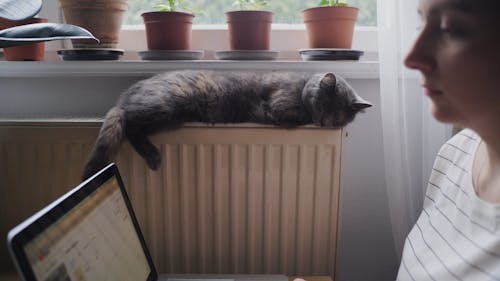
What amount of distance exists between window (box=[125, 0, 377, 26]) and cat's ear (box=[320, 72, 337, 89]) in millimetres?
320

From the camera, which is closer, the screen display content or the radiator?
the screen display content

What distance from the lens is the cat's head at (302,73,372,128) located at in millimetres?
1057

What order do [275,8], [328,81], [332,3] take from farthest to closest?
[275,8]
[332,3]
[328,81]

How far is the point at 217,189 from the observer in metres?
1.01

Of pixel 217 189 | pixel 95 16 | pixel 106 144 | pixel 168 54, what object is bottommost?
pixel 217 189

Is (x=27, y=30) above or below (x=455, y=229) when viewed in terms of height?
above

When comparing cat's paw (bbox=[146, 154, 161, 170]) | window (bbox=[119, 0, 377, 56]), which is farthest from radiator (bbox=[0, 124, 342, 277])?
window (bbox=[119, 0, 377, 56])

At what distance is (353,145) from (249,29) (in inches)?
19.2

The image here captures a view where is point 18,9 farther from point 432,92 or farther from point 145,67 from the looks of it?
point 432,92

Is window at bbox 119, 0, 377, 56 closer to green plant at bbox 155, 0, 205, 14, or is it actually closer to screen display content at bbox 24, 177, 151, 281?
green plant at bbox 155, 0, 205, 14

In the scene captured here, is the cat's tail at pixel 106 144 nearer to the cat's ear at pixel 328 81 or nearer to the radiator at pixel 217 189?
the radiator at pixel 217 189

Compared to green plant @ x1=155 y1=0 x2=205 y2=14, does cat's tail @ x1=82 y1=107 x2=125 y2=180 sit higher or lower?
lower

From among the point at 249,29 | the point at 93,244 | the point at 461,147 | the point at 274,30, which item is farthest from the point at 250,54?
the point at 93,244

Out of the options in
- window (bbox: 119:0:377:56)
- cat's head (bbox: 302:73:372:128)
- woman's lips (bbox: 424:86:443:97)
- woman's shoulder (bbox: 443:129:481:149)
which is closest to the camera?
woman's lips (bbox: 424:86:443:97)
